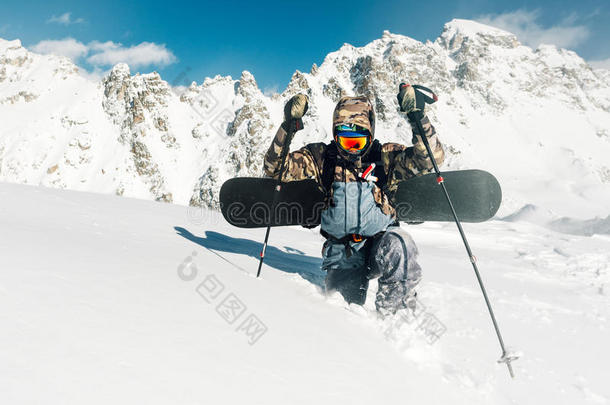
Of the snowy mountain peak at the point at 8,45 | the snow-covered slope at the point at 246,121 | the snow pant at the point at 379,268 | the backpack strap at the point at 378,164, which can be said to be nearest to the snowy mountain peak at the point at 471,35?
the snow-covered slope at the point at 246,121

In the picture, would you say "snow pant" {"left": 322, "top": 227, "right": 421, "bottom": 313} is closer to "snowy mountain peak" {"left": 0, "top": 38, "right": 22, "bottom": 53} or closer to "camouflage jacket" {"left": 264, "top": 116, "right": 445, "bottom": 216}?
"camouflage jacket" {"left": 264, "top": 116, "right": 445, "bottom": 216}

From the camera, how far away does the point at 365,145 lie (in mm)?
3490

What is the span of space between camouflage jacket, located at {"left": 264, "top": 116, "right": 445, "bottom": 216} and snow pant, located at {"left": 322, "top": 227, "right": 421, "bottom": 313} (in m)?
0.39

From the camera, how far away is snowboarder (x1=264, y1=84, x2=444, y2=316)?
3.15 meters

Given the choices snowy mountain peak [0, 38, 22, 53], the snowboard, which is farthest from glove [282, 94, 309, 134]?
snowy mountain peak [0, 38, 22, 53]

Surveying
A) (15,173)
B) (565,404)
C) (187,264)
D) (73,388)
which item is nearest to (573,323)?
(565,404)

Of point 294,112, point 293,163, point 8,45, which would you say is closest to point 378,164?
point 293,163

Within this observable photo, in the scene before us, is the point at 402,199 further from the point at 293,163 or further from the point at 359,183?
the point at 293,163

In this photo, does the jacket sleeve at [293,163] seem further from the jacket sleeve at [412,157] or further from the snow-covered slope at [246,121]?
the snow-covered slope at [246,121]

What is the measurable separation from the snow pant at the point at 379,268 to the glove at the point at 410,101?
1.09 metres

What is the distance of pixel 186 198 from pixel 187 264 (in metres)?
110

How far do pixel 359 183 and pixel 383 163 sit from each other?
414 mm

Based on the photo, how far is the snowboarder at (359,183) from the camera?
315 cm

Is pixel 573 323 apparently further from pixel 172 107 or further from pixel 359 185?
pixel 172 107
